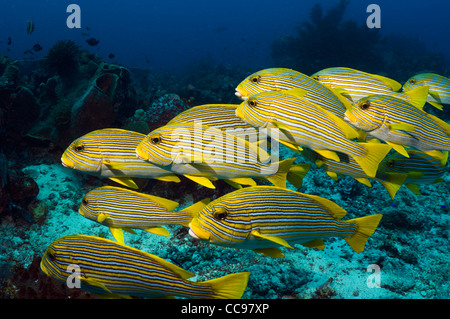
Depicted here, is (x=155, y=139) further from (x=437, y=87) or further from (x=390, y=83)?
(x=437, y=87)

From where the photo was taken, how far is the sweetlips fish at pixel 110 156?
2.76 m

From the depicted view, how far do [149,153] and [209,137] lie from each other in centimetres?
58

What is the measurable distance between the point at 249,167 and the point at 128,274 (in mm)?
1393

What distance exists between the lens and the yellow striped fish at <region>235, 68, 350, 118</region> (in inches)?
106

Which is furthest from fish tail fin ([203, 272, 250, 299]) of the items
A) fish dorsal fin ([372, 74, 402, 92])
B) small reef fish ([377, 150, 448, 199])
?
fish dorsal fin ([372, 74, 402, 92])

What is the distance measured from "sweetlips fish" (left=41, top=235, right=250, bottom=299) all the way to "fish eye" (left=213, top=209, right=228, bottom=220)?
0.47 metres

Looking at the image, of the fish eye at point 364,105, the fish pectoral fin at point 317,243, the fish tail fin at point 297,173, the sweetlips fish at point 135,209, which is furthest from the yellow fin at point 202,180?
the fish eye at point 364,105

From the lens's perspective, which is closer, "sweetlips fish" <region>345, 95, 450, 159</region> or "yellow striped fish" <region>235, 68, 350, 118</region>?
"sweetlips fish" <region>345, 95, 450, 159</region>

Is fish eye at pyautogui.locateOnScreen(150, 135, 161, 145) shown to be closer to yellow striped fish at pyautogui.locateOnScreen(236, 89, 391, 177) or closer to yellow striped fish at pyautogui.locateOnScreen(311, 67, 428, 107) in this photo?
yellow striped fish at pyautogui.locateOnScreen(236, 89, 391, 177)

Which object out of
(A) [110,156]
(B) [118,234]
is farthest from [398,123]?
(B) [118,234]

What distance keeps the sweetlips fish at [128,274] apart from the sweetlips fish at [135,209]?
0.48 m
